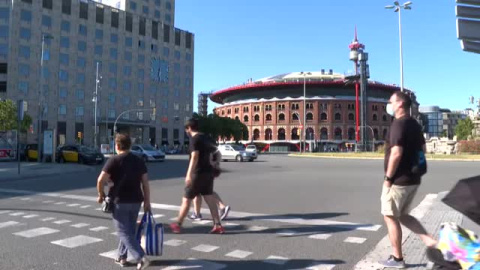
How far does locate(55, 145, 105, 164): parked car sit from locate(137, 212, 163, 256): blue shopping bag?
86.0ft

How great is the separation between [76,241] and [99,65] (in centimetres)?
7223

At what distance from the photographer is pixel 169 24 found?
300 ft

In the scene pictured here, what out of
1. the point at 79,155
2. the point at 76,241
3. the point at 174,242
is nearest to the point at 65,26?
the point at 79,155

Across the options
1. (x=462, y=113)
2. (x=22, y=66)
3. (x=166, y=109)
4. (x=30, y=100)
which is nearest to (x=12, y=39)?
(x=22, y=66)

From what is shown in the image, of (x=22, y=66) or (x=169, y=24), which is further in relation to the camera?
(x=169, y=24)

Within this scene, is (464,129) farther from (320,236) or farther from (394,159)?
(394,159)

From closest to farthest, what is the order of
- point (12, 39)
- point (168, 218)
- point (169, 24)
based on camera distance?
point (168, 218) < point (12, 39) < point (169, 24)

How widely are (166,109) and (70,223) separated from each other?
79.4m

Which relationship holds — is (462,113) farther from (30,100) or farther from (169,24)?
(30,100)

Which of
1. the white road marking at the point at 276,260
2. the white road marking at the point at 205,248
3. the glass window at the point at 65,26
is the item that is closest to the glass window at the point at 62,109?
the glass window at the point at 65,26

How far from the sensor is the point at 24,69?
6456cm

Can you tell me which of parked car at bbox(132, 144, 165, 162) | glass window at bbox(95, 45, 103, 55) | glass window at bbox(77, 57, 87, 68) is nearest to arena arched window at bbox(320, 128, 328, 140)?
glass window at bbox(95, 45, 103, 55)

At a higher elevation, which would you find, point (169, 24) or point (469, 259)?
point (169, 24)

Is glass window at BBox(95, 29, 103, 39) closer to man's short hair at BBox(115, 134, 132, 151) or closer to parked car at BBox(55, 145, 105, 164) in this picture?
parked car at BBox(55, 145, 105, 164)
